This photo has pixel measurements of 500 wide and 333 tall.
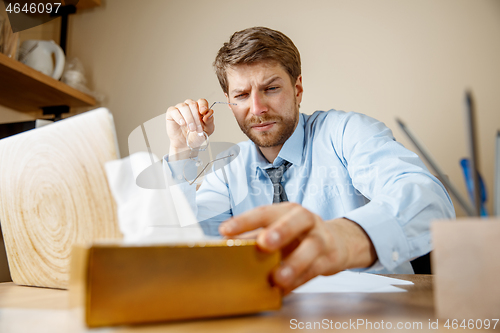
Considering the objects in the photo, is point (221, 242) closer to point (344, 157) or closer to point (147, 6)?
point (344, 157)

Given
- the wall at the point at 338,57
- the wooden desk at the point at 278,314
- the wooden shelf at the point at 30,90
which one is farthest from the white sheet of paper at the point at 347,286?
the wooden shelf at the point at 30,90

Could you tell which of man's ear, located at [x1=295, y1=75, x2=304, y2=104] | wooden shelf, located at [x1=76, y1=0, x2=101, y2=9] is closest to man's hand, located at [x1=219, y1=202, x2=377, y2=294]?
man's ear, located at [x1=295, y1=75, x2=304, y2=104]

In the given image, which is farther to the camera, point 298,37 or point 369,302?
point 298,37

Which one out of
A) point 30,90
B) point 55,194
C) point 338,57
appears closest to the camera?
point 55,194

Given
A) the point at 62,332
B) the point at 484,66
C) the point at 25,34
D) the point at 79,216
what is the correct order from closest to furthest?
the point at 62,332 → the point at 79,216 → the point at 484,66 → the point at 25,34

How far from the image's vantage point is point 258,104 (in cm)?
120

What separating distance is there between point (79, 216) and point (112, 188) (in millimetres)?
65

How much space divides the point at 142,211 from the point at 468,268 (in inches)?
11.5

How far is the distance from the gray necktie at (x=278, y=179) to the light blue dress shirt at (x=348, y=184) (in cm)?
2

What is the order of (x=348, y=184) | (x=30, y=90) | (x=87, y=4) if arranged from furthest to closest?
1. (x=87, y=4)
2. (x=30, y=90)
3. (x=348, y=184)

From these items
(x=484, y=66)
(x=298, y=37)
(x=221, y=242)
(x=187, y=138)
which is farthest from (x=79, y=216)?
(x=484, y=66)

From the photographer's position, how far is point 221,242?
249mm

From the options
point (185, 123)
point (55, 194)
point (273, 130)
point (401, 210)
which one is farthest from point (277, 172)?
point (55, 194)

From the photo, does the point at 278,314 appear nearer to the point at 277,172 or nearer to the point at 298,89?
the point at 277,172
